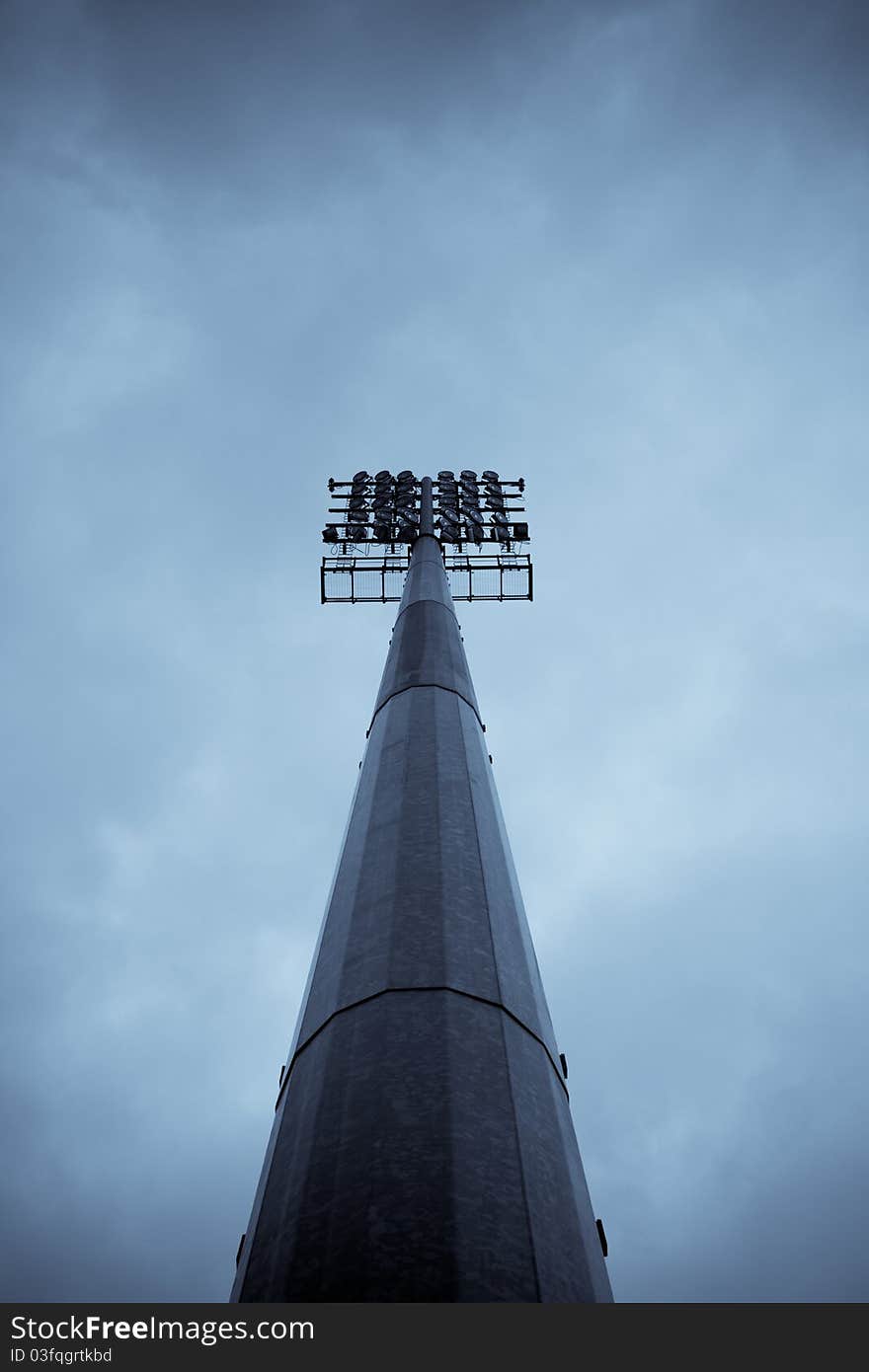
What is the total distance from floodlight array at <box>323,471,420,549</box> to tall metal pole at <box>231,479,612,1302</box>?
13941mm

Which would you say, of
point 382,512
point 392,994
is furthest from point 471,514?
point 392,994

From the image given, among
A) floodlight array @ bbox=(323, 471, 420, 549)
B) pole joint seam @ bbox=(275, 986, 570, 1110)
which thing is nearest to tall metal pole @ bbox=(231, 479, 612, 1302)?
pole joint seam @ bbox=(275, 986, 570, 1110)

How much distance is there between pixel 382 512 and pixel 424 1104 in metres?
18.1

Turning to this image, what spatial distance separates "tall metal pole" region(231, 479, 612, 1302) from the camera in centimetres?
425

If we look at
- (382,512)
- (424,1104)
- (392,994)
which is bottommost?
(424,1104)

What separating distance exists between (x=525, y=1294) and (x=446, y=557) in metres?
20.9

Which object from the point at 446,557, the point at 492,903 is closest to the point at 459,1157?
the point at 492,903

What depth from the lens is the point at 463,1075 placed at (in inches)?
204

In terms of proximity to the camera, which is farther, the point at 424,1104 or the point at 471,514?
the point at 471,514

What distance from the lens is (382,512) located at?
70.7 ft

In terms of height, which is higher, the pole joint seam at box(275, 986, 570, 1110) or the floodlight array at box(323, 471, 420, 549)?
the floodlight array at box(323, 471, 420, 549)

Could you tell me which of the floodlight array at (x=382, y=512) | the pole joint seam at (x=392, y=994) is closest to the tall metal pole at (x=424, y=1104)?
the pole joint seam at (x=392, y=994)

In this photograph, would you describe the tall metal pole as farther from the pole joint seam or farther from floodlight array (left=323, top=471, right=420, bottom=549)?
floodlight array (left=323, top=471, right=420, bottom=549)

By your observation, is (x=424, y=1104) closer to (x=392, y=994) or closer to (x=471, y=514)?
(x=392, y=994)
